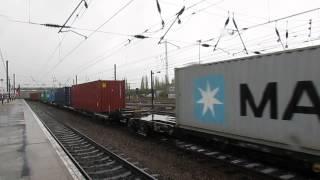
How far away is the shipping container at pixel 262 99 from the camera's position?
8070 mm

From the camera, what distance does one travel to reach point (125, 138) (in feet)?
58.3

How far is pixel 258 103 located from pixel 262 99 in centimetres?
20

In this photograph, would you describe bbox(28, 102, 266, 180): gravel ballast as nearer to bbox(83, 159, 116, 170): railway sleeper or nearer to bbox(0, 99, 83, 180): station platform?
bbox(83, 159, 116, 170): railway sleeper

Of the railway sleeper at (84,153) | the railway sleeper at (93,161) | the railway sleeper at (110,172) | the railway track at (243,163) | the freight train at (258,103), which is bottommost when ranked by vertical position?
the railway sleeper at (110,172)

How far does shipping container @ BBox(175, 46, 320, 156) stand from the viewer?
26.5ft

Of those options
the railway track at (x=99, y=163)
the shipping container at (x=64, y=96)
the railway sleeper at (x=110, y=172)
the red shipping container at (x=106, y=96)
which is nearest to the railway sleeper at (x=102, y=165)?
the railway track at (x=99, y=163)

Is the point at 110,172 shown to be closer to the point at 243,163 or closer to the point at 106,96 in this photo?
the point at 243,163

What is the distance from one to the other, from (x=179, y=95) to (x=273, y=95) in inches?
202

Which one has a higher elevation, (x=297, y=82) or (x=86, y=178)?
(x=297, y=82)

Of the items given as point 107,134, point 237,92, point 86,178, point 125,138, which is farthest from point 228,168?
point 107,134

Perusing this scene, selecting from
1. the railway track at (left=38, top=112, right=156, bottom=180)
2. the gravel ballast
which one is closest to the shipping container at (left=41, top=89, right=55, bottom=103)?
the railway track at (left=38, top=112, right=156, bottom=180)

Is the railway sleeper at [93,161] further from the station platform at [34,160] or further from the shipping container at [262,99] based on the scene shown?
the shipping container at [262,99]

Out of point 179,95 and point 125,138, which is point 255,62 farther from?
point 125,138

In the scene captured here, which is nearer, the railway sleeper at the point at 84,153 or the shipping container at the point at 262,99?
the shipping container at the point at 262,99
